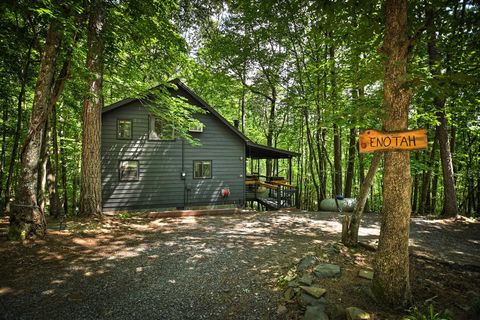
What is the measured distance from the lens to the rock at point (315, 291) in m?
3.39

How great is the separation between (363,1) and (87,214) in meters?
9.08

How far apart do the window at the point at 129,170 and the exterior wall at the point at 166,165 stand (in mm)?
194

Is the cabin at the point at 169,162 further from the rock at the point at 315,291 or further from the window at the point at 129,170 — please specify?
the rock at the point at 315,291

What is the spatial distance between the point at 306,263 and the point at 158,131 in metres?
10.7

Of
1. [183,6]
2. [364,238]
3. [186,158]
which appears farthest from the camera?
[186,158]

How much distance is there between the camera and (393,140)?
319 centimetres

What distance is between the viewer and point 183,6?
8.66 metres

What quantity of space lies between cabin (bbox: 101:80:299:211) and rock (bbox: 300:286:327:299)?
8715mm

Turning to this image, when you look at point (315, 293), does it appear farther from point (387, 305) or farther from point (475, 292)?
point (475, 292)

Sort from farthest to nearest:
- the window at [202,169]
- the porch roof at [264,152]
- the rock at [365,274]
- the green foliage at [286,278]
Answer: the porch roof at [264,152], the window at [202,169], the rock at [365,274], the green foliage at [286,278]

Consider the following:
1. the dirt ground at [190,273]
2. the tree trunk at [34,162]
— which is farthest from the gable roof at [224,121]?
the dirt ground at [190,273]

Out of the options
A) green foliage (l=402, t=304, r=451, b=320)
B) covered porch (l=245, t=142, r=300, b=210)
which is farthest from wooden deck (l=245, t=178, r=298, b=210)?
green foliage (l=402, t=304, r=451, b=320)

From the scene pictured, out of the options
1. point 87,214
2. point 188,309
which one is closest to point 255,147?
point 87,214

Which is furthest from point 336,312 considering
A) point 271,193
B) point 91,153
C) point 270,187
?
point 271,193
